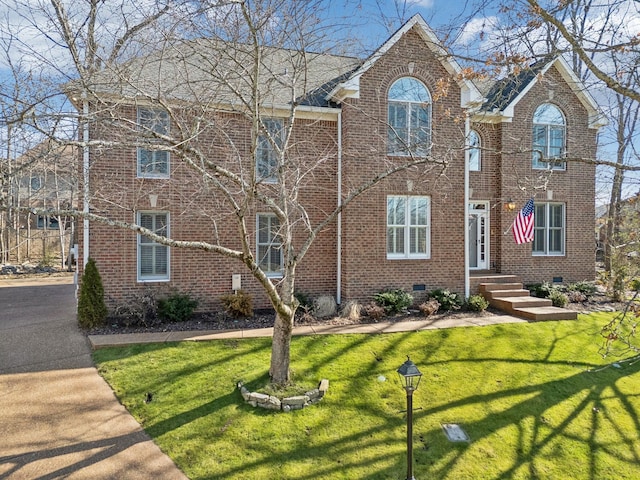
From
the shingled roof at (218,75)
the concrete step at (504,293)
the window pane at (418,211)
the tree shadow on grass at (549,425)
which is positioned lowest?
the tree shadow on grass at (549,425)

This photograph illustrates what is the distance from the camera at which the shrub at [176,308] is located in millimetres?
9797

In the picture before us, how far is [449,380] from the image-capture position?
7.00 m

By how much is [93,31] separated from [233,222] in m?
5.92

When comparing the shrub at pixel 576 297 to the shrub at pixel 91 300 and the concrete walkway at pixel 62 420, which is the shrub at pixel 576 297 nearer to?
the concrete walkway at pixel 62 420

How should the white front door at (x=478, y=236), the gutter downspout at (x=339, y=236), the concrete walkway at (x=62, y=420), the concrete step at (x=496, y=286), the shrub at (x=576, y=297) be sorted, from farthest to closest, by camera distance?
1. the white front door at (x=478, y=236)
2. the shrub at (x=576, y=297)
3. the concrete step at (x=496, y=286)
4. the gutter downspout at (x=339, y=236)
5. the concrete walkway at (x=62, y=420)

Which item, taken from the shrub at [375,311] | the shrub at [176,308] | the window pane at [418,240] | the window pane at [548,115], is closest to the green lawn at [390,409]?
the shrub at [375,311]

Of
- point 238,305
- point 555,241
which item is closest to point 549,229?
point 555,241

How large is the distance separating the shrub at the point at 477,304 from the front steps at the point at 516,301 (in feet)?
2.04

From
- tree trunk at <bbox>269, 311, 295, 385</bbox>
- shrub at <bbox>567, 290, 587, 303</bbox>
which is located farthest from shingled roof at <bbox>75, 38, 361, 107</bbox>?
shrub at <bbox>567, 290, 587, 303</bbox>

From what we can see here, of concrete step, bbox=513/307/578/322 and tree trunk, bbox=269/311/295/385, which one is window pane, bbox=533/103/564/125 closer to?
concrete step, bbox=513/307/578/322

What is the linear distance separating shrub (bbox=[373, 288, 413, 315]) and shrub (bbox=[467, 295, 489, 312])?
1.72 metres

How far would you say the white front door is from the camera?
13.6 m

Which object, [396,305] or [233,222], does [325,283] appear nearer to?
[396,305]

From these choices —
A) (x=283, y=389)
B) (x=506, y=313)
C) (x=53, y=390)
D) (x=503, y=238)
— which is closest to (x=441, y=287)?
(x=506, y=313)
